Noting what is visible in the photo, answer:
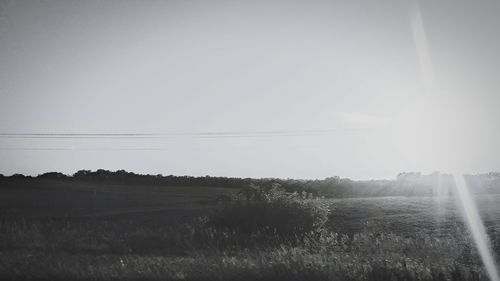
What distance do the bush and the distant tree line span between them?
26.1 meters

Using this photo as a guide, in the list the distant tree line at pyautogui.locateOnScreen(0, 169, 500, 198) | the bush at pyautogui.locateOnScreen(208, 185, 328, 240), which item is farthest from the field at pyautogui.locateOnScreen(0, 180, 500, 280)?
the distant tree line at pyautogui.locateOnScreen(0, 169, 500, 198)

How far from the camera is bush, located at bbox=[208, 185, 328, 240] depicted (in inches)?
1133

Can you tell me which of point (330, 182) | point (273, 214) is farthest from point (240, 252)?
point (330, 182)

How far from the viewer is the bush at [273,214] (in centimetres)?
2878

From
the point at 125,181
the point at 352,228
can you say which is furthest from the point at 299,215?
the point at 125,181

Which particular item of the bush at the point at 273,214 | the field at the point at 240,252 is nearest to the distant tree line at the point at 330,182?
the bush at the point at 273,214

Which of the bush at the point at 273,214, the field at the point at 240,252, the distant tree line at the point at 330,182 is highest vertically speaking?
the distant tree line at the point at 330,182

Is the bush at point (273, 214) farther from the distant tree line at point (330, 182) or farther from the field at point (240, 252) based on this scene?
the distant tree line at point (330, 182)

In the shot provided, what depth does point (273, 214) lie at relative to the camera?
29.8 metres

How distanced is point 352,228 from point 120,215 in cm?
2252

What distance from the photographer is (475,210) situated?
38344mm

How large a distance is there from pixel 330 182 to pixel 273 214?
4790 cm

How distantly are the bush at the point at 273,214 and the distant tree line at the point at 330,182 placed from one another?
26.1 m

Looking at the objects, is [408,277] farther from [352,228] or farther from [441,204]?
[441,204]
